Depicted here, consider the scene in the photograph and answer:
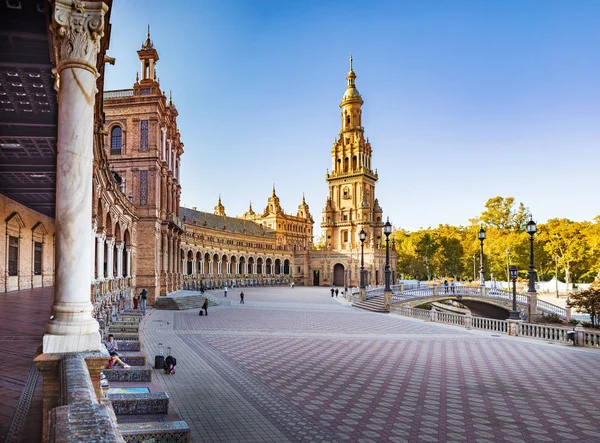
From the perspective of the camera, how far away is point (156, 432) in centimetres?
722

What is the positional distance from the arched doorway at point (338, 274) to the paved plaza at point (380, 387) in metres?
65.6

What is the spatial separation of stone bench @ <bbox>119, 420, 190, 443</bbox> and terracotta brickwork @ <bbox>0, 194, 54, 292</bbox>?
2019 cm

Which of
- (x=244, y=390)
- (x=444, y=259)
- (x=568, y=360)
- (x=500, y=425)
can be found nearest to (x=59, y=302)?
(x=244, y=390)

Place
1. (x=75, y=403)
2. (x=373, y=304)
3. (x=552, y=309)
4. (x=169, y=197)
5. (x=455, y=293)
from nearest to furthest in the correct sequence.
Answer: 1. (x=75, y=403)
2. (x=552, y=309)
3. (x=373, y=304)
4. (x=455, y=293)
5. (x=169, y=197)

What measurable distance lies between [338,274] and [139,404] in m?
79.9

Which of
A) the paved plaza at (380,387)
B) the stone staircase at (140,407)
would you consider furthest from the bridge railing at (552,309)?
the stone staircase at (140,407)

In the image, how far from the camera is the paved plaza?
28.2 ft

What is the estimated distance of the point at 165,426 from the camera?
7.44 metres

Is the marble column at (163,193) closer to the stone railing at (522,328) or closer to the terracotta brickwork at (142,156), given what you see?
the terracotta brickwork at (142,156)

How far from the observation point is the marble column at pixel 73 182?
5.95 meters

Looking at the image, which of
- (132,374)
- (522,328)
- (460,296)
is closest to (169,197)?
(460,296)

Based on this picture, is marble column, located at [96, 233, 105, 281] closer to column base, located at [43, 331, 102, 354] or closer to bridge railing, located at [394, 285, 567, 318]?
column base, located at [43, 331, 102, 354]

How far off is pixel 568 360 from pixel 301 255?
76528mm

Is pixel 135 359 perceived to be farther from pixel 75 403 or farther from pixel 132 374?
pixel 75 403
